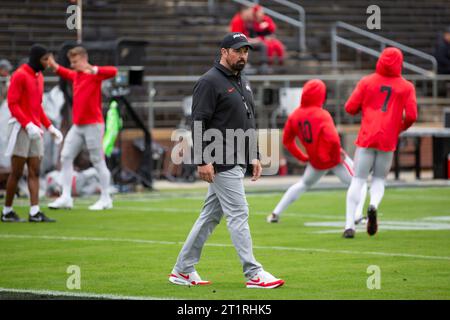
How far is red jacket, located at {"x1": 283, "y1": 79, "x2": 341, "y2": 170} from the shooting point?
1484cm

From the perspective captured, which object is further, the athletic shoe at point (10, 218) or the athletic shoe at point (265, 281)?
the athletic shoe at point (10, 218)

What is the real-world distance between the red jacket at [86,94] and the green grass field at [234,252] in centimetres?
134

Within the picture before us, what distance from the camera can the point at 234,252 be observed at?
11852mm

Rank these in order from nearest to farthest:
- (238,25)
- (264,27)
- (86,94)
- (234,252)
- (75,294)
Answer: (75,294), (234,252), (86,94), (238,25), (264,27)

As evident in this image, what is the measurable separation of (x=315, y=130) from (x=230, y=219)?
18.9 ft

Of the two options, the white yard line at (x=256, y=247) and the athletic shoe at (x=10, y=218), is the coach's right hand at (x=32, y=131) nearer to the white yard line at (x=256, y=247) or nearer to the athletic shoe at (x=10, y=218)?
the athletic shoe at (x=10, y=218)

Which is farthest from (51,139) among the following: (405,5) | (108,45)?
(405,5)

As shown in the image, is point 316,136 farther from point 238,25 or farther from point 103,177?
point 238,25

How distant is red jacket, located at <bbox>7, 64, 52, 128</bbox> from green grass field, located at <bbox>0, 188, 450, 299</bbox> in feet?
4.38

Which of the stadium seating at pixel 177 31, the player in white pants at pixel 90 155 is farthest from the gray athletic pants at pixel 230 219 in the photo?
the stadium seating at pixel 177 31

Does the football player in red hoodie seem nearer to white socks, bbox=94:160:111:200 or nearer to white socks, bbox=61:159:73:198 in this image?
white socks, bbox=94:160:111:200

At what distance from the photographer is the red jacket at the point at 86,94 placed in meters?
17.2

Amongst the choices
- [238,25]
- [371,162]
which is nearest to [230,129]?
[371,162]
